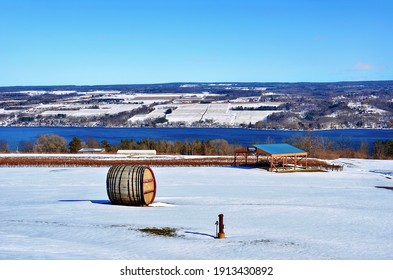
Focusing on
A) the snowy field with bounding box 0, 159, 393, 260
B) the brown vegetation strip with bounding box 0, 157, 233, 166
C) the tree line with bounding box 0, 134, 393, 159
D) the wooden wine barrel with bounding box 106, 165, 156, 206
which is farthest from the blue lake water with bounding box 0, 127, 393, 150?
the wooden wine barrel with bounding box 106, 165, 156, 206

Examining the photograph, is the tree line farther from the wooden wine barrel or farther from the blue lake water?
the wooden wine barrel

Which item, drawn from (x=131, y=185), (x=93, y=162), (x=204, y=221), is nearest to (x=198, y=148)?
(x=93, y=162)

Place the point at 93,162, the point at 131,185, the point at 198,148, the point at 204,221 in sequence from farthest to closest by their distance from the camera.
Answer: the point at 198,148
the point at 93,162
the point at 131,185
the point at 204,221

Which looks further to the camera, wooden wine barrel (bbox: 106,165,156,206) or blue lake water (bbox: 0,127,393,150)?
blue lake water (bbox: 0,127,393,150)

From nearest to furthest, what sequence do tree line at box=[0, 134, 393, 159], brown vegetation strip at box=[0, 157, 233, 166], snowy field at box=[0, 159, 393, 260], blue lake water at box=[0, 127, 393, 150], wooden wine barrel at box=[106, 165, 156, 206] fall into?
1. snowy field at box=[0, 159, 393, 260]
2. wooden wine barrel at box=[106, 165, 156, 206]
3. brown vegetation strip at box=[0, 157, 233, 166]
4. tree line at box=[0, 134, 393, 159]
5. blue lake water at box=[0, 127, 393, 150]

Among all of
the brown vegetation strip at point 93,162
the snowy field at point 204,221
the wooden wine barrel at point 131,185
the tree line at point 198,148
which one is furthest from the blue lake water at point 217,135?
the wooden wine barrel at point 131,185

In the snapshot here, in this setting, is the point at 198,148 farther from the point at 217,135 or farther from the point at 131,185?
the point at 217,135

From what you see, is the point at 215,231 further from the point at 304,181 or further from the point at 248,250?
the point at 304,181

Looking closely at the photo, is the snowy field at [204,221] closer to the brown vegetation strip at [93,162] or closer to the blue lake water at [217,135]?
the brown vegetation strip at [93,162]
